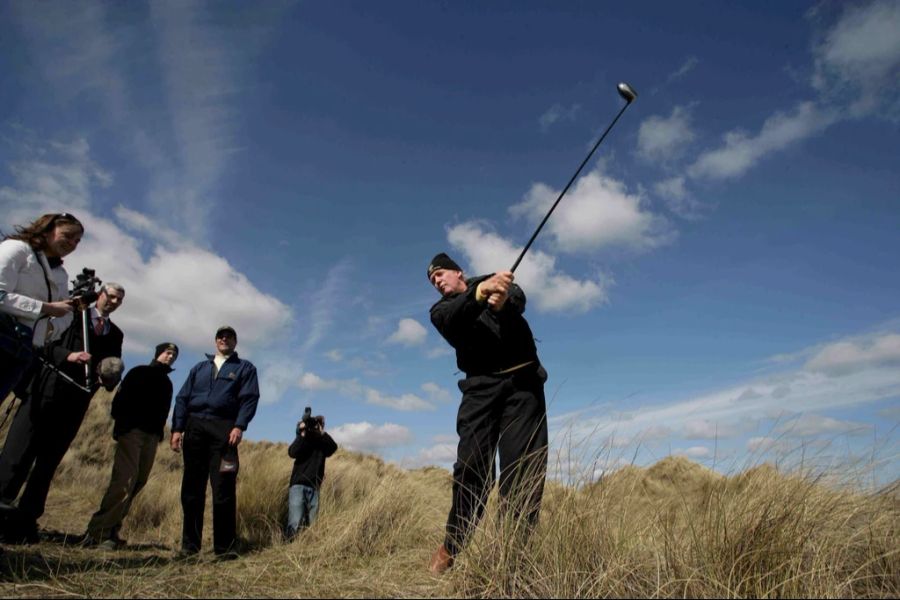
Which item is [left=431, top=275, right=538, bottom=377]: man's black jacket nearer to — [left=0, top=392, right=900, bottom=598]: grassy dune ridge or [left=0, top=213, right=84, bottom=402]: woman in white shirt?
[left=0, top=392, right=900, bottom=598]: grassy dune ridge

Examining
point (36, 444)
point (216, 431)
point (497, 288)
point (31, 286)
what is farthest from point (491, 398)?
point (36, 444)

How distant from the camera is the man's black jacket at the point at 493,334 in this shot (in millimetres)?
3078

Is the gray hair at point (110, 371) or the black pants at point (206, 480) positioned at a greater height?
the gray hair at point (110, 371)

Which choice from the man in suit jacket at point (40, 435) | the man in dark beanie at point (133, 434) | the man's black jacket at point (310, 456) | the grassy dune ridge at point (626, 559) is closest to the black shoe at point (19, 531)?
the man in suit jacket at point (40, 435)

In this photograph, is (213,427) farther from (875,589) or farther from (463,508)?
(875,589)

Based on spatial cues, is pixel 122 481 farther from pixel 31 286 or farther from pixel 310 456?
pixel 31 286

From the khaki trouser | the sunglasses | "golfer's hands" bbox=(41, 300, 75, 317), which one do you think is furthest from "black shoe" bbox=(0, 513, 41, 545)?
the sunglasses

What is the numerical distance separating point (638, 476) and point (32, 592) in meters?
3.11

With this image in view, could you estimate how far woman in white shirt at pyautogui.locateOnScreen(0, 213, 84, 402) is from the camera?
278 cm

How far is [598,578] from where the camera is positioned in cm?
204

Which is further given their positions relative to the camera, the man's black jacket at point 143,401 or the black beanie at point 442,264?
the man's black jacket at point 143,401

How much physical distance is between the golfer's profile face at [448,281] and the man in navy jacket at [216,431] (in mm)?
2424

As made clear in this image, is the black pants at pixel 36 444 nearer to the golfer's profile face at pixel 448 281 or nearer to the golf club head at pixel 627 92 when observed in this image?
the golfer's profile face at pixel 448 281

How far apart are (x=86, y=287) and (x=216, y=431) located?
157 cm
